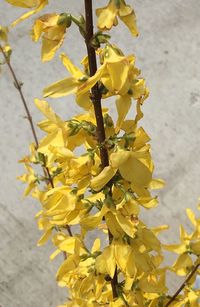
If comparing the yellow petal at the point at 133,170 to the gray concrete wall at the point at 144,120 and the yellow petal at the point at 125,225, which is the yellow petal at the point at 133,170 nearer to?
the yellow petal at the point at 125,225

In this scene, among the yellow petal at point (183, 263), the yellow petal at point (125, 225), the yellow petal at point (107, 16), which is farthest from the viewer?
the yellow petal at point (183, 263)

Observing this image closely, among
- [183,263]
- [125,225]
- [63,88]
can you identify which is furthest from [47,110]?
[183,263]

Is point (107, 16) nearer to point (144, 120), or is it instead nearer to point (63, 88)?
point (63, 88)

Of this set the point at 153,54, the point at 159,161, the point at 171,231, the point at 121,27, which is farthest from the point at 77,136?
the point at 121,27

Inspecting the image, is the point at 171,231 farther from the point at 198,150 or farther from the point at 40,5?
the point at 40,5

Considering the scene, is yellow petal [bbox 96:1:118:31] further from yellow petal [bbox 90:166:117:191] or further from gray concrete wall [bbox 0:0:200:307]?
gray concrete wall [bbox 0:0:200:307]

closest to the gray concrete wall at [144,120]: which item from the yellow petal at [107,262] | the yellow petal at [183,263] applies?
the yellow petal at [183,263]
